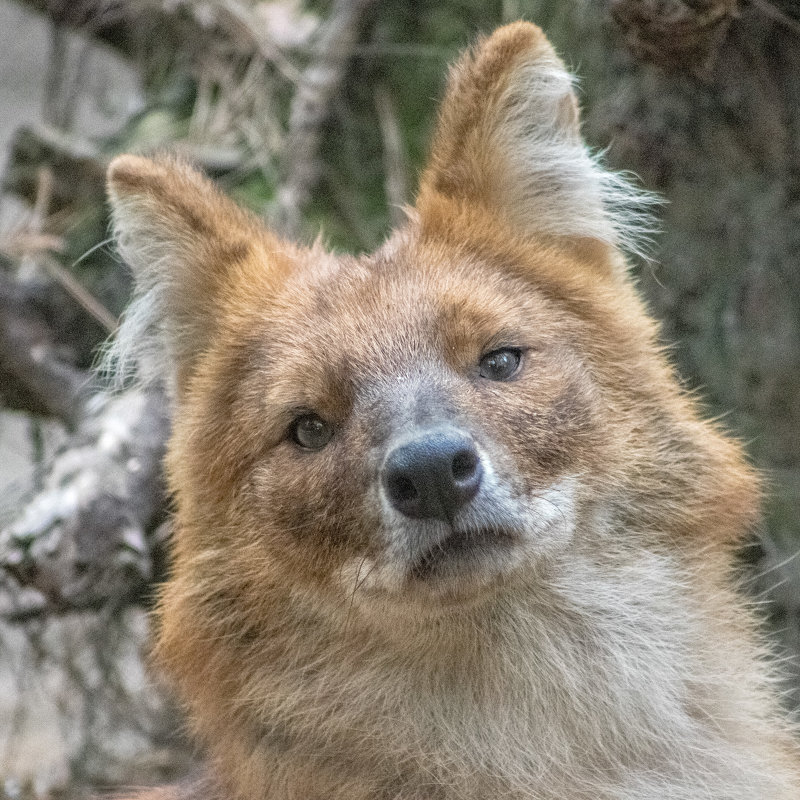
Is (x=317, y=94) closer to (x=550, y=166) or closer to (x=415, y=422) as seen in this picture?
(x=550, y=166)

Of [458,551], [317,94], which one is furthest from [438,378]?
[317,94]

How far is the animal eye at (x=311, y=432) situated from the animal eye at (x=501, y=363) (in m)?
0.60

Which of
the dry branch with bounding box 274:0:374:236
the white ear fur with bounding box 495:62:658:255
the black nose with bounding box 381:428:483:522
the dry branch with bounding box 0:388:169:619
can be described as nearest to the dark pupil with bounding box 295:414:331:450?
the black nose with bounding box 381:428:483:522

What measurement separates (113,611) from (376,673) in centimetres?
219

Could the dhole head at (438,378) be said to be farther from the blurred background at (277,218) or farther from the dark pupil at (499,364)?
the blurred background at (277,218)

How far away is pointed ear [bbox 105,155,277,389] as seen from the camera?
4473 millimetres

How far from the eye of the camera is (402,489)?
3518 millimetres

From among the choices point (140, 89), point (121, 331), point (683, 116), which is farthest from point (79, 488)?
point (140, 89)

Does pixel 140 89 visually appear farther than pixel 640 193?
Yes

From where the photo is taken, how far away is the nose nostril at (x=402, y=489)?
11.5 feet

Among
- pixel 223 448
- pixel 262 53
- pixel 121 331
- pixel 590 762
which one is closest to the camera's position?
pixel 590 762

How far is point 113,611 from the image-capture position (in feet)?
18.6

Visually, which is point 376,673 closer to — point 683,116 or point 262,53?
point 683,116

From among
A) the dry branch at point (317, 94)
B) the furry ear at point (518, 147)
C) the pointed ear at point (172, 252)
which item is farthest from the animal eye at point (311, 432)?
the dry branch at point (317, 94)
